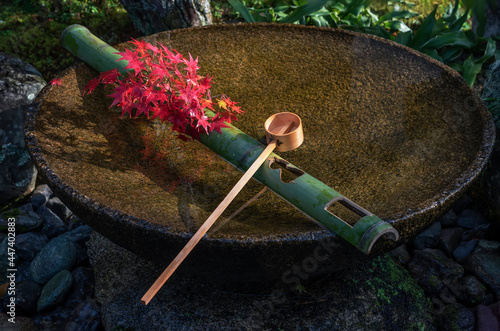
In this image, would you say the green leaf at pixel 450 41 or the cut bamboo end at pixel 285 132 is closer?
the cut bamboo end at pixel 285 132

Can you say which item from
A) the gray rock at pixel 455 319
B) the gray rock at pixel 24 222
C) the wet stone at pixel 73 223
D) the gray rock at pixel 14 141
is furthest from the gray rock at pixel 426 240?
the gray rock at pixel 14 141

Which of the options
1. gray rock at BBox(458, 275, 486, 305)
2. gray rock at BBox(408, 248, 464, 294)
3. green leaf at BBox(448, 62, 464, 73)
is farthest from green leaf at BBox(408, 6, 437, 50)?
gray rock at BBox(458, 275, 486, 305)

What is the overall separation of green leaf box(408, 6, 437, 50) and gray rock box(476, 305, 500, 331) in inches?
80.1

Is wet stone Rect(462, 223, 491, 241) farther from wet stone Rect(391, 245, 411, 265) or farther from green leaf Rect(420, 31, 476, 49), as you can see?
green leaf Rect(420, 31, 476, 49)

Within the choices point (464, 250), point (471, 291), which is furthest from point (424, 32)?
point (471, 291)

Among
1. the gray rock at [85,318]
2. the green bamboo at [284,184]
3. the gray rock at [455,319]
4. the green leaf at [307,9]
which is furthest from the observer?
the green leaf at [307,9]

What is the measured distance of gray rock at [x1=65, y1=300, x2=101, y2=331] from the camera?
221cm

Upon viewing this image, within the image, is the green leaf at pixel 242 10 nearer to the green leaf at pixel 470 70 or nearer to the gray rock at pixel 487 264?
the green leaf at pixel 470 70

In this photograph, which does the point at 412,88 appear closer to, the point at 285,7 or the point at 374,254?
the point at 374,254

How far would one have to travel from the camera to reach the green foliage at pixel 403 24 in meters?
3.33

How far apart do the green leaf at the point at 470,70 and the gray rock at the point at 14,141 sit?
2999 millimetres

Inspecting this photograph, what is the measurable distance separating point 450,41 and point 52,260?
312 centimetres

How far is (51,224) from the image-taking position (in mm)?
2723

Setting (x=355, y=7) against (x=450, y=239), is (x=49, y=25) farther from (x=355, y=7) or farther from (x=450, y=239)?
(x=450, y=239)
